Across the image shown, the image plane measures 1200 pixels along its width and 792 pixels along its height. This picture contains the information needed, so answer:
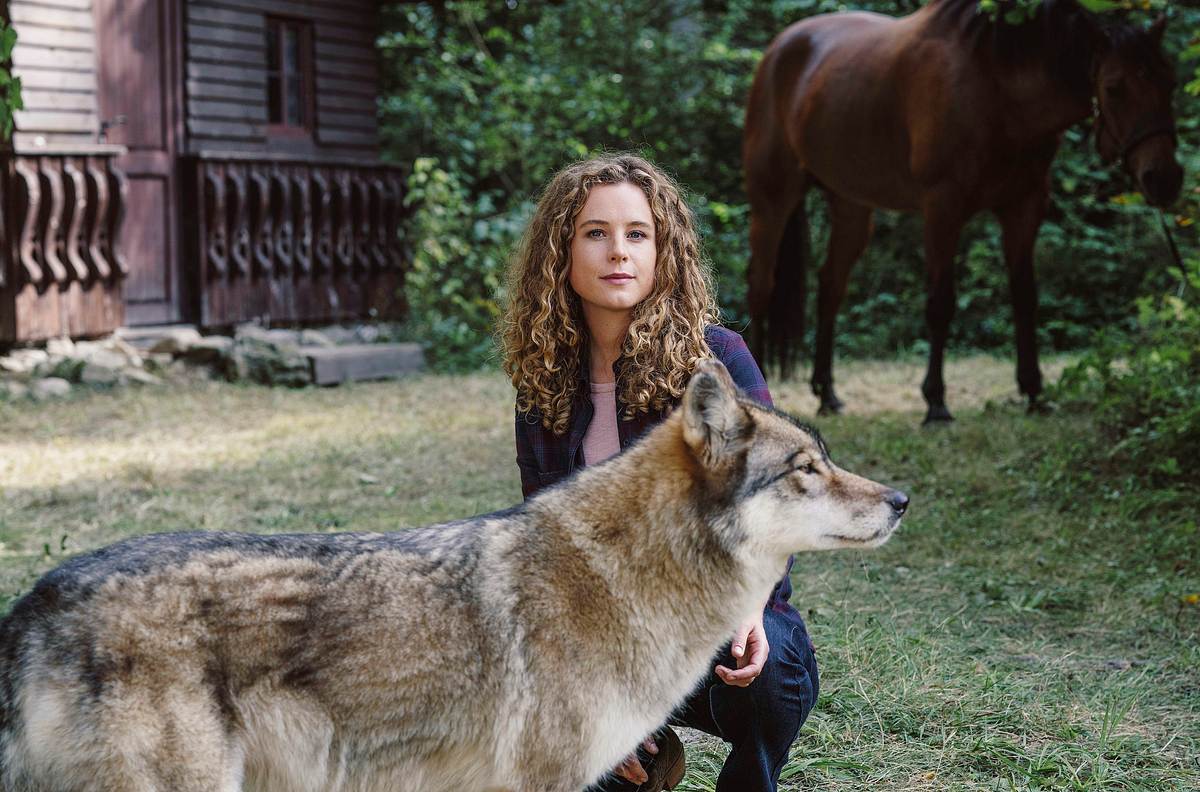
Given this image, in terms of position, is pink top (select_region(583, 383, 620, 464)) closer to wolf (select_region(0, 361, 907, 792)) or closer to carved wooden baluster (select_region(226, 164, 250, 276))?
wolf (select_region(0, 361, 907, 792))

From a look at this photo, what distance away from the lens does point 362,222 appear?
44.8 ft

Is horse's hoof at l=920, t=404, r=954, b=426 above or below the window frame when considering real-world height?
below

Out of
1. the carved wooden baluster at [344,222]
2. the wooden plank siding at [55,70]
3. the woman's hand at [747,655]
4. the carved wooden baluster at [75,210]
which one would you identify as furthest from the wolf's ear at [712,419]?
the carved wooden baluster at [344,222]

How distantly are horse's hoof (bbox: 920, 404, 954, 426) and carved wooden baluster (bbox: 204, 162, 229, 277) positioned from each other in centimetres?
708

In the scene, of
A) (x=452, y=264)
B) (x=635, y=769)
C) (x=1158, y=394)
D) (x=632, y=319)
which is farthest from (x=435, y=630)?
(x=452, y=264)

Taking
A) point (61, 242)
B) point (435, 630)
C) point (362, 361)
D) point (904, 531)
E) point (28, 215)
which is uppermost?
point (28, 215)

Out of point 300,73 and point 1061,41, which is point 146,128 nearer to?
point 300,73

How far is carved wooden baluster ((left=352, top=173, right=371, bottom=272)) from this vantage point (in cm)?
1359

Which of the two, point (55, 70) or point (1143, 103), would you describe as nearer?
point (1143, 103)

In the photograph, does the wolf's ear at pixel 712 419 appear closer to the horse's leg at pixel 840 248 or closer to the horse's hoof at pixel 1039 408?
the horse's hoof at pixel 1039 408

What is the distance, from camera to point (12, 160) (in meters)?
10.0

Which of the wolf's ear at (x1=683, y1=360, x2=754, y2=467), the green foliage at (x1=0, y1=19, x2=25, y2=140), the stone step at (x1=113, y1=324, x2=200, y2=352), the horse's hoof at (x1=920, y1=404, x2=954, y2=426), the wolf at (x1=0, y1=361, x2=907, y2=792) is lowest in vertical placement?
the horse's hoof at (x1=920, y1=404, x2=954, y2=426)

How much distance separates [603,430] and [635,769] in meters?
0.83

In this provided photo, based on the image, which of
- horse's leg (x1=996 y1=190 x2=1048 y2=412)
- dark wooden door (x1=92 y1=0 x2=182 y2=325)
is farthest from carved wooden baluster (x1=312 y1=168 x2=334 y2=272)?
horse's leg (x1=996 y1=190 x2=1048 y2=412)
